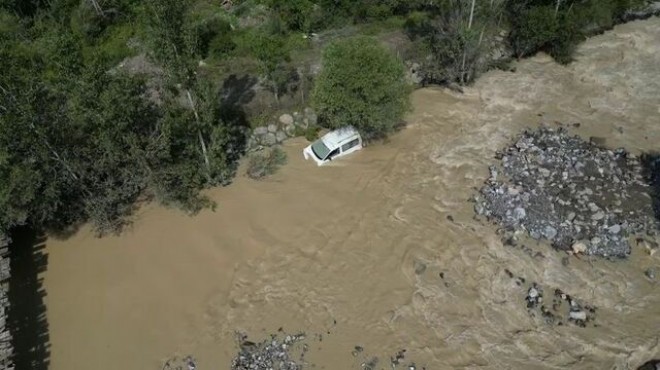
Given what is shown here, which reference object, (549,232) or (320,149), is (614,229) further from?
(320,149)

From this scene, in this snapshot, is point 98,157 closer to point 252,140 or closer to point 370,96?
point 252,140

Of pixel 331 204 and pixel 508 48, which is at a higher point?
pixel 508 48

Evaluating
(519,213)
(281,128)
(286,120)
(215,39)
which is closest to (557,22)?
(519,213)

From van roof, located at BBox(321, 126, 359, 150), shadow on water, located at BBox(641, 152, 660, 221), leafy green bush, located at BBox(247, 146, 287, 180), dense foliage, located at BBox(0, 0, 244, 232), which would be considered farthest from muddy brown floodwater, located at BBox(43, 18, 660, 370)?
dense foliage, located at BBox(0, 0, 244, 232)

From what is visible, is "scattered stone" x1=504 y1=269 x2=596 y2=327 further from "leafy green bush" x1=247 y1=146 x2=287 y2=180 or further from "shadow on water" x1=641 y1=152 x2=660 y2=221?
"leafy green bush" x1=247 y1=146 x2=287 y2=180

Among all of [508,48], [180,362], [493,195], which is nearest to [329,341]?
[180,362]
